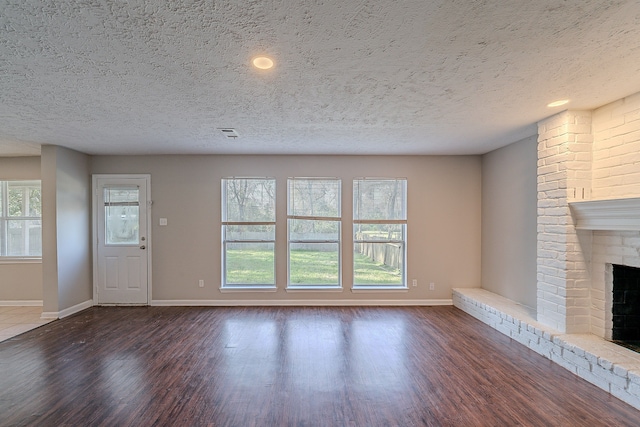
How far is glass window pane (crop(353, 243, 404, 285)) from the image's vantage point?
16.9ft

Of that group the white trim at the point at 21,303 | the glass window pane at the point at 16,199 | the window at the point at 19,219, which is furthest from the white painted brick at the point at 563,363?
the glass window pane at the point at 16,199

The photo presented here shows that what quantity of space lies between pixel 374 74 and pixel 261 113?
1.31 m

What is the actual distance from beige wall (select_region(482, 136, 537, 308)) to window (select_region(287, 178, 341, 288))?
7.83 feet

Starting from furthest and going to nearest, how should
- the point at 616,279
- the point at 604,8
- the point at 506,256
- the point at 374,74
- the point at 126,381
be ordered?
1. the point at 506,256
2. the point at 616,279
3. the point at 126,381
4. the point at 374,74
5. the point at 604,8

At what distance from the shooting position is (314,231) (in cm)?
Answer: 510

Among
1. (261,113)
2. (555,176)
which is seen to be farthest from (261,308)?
(555,176)

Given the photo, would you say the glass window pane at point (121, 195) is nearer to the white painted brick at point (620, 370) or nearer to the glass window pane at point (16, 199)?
the glass window pane at point (16, 199)

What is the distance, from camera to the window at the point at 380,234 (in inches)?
202

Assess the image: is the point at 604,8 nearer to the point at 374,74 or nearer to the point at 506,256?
the point at 374,74

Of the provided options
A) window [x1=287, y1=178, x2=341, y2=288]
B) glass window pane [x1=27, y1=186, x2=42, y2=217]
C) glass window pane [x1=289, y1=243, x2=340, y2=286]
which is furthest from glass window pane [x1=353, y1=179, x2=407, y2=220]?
glass window pane [x1=27, y1=186, x2=42, y2=217]

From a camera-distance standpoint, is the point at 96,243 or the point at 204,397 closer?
the point at 204,397

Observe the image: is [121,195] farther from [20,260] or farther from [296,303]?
[296,303]

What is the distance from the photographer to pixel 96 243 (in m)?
5.07

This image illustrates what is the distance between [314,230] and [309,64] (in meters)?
3.28
